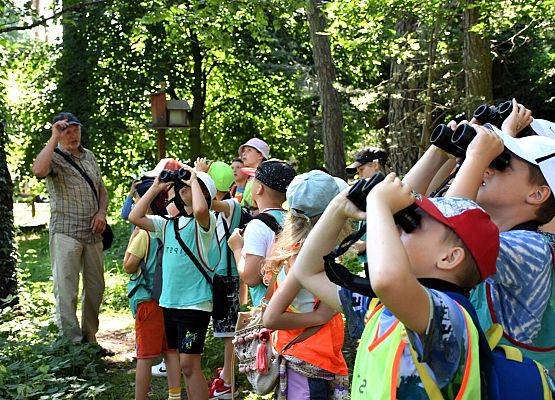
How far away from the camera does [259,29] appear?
1112 cm

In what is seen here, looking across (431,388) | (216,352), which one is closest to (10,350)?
(216,352)

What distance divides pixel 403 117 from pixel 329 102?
1.23 metres

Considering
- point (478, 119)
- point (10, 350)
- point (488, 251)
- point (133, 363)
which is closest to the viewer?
point (488, 251)

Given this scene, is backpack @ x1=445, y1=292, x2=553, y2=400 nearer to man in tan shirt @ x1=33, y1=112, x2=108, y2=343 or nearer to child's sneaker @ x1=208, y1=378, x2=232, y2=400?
child's sneaker @ x1=208, y1=378, x2=232, y2=400

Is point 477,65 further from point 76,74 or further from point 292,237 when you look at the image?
point 76,74

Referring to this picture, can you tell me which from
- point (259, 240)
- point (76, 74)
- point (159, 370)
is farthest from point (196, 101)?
point (259, 240)

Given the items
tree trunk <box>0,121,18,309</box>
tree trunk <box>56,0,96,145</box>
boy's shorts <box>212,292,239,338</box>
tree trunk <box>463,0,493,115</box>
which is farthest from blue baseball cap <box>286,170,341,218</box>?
tree trunk <box>56,0,96,145</box>

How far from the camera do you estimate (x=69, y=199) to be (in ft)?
24.4

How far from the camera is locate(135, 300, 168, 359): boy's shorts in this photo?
555cm

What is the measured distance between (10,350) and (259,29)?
20.6 feet

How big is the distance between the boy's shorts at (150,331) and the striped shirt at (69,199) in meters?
2.08

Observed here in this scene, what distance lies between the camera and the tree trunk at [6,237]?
849 centimetres

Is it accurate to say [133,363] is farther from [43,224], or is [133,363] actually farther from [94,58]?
[43,224]

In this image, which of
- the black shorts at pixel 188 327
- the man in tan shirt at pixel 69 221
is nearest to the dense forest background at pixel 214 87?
the man in tan shirt at pixel 69 221
